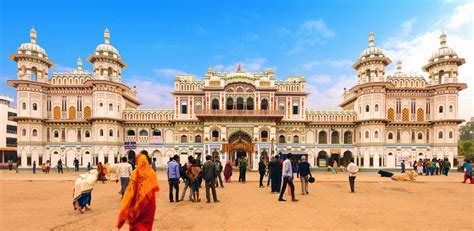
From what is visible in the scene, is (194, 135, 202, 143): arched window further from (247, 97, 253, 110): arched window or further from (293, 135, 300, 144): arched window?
(293, 135, 300, 144): arched window

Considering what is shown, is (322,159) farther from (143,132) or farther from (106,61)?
(106,61)

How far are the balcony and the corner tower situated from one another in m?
11.9

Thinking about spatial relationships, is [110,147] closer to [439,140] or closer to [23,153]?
[23,153]

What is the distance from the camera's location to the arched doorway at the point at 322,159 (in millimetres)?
31597

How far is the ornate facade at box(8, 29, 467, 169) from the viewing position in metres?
28.9

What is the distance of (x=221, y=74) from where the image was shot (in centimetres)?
3098

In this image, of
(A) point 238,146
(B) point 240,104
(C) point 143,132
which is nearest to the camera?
(A) point 238,146

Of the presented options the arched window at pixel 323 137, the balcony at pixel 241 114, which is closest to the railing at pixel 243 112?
the balcony at pixel 241 114

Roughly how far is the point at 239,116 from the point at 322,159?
12465mm

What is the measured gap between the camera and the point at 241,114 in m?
29.0

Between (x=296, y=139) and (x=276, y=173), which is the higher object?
(x=296, y=139)

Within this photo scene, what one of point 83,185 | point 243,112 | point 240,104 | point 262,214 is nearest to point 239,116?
point 243,112

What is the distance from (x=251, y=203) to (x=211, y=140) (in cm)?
2094

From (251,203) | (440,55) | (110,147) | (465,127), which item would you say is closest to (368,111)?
(440,55)
